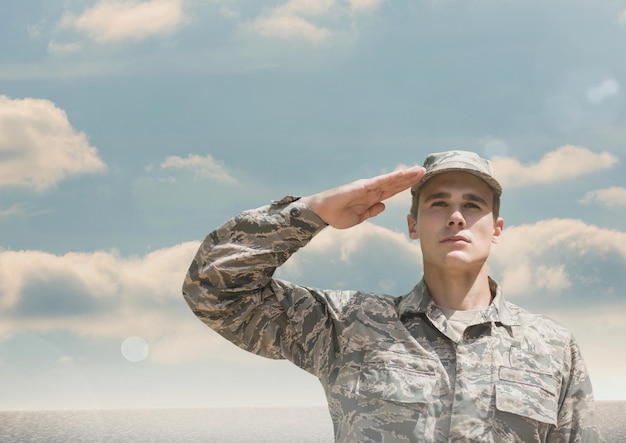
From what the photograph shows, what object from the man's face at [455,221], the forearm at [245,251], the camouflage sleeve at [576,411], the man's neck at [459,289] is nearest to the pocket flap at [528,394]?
the camouflage sleeve at [576,411]

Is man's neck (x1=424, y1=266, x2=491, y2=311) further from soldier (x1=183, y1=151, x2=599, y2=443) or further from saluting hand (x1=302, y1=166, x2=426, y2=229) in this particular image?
saluting hand (x1=302, y1=166, x2=426, y2=229)

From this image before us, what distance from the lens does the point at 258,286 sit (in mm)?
4820

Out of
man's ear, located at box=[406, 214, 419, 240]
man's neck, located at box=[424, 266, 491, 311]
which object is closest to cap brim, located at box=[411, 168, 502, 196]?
man's ear, located at box=[406, 214, 419, 240]

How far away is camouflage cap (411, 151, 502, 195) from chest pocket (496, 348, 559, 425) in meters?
1.08

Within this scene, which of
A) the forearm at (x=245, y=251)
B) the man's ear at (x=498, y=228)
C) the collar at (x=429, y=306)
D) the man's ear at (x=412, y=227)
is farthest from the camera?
the man's ear at (x=498, y=228)

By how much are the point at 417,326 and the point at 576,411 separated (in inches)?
43.1

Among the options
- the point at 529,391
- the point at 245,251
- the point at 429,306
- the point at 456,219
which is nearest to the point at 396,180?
the point at 456,219

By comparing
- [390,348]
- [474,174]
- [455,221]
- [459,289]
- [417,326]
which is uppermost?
[474,174]

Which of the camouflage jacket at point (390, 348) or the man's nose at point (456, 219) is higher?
the man's nose at point (456, 219)

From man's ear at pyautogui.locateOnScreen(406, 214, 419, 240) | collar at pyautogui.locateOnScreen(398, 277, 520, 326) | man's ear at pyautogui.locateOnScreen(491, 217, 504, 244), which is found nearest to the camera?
collar at pyautogui.locateOnScreen(398, 277, 520, 326)

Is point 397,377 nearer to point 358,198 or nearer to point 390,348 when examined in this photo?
point 390,348

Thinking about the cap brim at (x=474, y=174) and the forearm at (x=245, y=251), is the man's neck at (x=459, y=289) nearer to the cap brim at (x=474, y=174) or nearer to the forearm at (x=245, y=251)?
the cap brim at (x=474, y=174)

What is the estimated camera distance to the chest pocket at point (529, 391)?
4.53m

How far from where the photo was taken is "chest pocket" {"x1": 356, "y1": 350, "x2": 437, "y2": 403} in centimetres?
455
